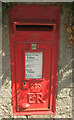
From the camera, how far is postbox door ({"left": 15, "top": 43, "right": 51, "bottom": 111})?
8.40ft

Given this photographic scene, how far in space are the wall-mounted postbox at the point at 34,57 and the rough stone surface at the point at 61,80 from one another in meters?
0.09

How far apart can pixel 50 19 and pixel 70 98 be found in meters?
1.47

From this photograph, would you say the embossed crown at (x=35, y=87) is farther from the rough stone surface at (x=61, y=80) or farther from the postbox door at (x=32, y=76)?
the rough stone surface at (x=61, y=80)

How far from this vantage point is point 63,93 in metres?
2.88

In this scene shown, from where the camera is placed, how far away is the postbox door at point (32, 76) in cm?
256

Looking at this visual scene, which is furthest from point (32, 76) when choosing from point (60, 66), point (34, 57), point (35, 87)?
point (60, 66)

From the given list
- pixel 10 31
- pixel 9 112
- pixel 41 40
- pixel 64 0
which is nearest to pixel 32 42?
pixel 41 40

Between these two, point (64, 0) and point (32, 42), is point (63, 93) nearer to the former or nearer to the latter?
point (32, 42)

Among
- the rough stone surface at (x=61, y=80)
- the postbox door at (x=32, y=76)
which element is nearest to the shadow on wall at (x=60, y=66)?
the rough stone surface at (x=61, y=80)

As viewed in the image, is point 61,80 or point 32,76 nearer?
point 32,76

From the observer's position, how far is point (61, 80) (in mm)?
2809

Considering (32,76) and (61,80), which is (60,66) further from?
(32,76)

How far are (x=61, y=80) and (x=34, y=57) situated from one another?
25.7 inches

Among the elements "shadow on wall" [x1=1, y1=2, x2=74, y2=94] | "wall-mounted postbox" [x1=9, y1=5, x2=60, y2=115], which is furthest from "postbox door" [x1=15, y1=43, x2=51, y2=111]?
"shadow on wall" [x1=1, y1=2, x2=74, y2=94]
